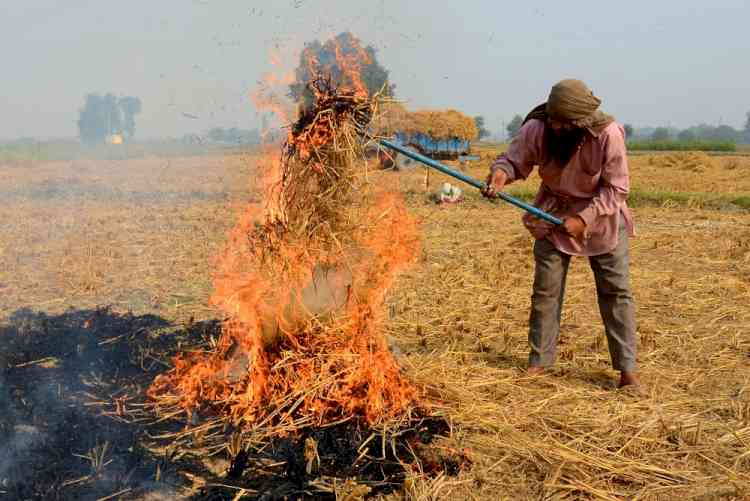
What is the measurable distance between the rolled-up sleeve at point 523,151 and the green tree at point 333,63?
1.16m

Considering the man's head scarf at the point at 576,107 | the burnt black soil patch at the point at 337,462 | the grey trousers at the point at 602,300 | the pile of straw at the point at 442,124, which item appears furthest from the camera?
the pile of straw at the point at 442,124

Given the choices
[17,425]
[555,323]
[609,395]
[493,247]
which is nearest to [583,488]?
[609,395]

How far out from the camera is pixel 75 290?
6543 millimetres

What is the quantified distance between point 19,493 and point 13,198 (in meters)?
14.8

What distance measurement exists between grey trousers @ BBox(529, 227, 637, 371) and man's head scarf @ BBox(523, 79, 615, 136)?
78cm

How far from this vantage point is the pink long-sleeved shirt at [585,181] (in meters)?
3.96

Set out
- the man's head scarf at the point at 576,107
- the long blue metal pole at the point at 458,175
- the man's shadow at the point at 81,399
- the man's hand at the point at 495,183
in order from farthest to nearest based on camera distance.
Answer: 1. the man's hand at the point at 495,183
2. the man's head scarf at the point at 576,107
3. the long blue metal pole at the point at 458,175
4. the man's shadow at the point at 81,399

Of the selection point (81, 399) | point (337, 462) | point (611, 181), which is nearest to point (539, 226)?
point (611, 181)

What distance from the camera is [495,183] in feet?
13.8

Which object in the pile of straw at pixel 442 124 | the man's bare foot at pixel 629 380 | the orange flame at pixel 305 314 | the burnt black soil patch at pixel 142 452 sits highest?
the pile of straw at pixel 442 124

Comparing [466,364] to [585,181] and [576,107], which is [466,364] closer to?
[585,181]

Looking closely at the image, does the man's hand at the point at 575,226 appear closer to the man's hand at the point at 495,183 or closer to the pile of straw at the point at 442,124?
the man's hand at the point at 495,183

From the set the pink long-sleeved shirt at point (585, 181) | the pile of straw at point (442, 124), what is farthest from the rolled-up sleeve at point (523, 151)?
the pile of straw at point (442, 124)

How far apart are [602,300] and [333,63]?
245cm
